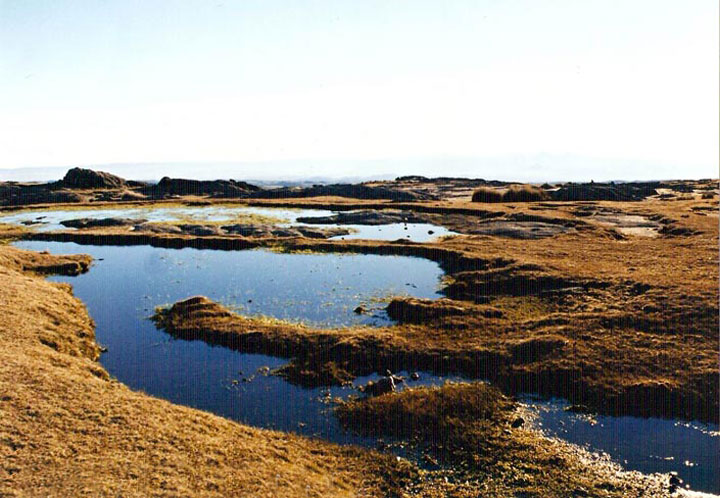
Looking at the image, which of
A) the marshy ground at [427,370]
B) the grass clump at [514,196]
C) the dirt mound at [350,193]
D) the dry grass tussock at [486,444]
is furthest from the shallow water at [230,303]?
the dirt mound at [350,193]

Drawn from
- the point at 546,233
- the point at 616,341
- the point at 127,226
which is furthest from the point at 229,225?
the point at 616,341

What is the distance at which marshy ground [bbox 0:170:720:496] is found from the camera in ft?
54.6

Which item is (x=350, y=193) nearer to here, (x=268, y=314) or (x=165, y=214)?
(x=165, y=214)

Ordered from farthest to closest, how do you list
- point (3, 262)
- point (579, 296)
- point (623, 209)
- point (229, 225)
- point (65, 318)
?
1. point (623, 209)
2. point (229, 225)
3. point (3, 262)
4. point (579, 296)
5. point (65, 318)

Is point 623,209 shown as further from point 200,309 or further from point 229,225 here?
point 200,309

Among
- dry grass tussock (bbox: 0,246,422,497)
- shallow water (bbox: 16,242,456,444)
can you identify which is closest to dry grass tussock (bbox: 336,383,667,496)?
shallow water (bbox: 16,242,456,444)

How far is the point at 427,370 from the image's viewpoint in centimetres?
2694

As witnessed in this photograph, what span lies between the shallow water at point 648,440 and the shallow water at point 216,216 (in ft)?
145

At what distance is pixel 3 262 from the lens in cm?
4741

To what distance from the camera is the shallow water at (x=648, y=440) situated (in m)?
18.6

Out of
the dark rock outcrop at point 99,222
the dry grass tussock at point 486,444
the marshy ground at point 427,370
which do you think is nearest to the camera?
the marshy ground at point 427,370

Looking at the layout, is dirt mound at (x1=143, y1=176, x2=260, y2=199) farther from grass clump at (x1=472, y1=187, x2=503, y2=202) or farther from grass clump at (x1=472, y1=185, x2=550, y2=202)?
grass clump at (x1=472, y1=185, x2=550, y2=202)

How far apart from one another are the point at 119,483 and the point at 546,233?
60.2 meters

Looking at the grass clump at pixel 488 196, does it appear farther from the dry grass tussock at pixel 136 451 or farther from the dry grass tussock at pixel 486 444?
the dry grass tussock at pixel 136 451
